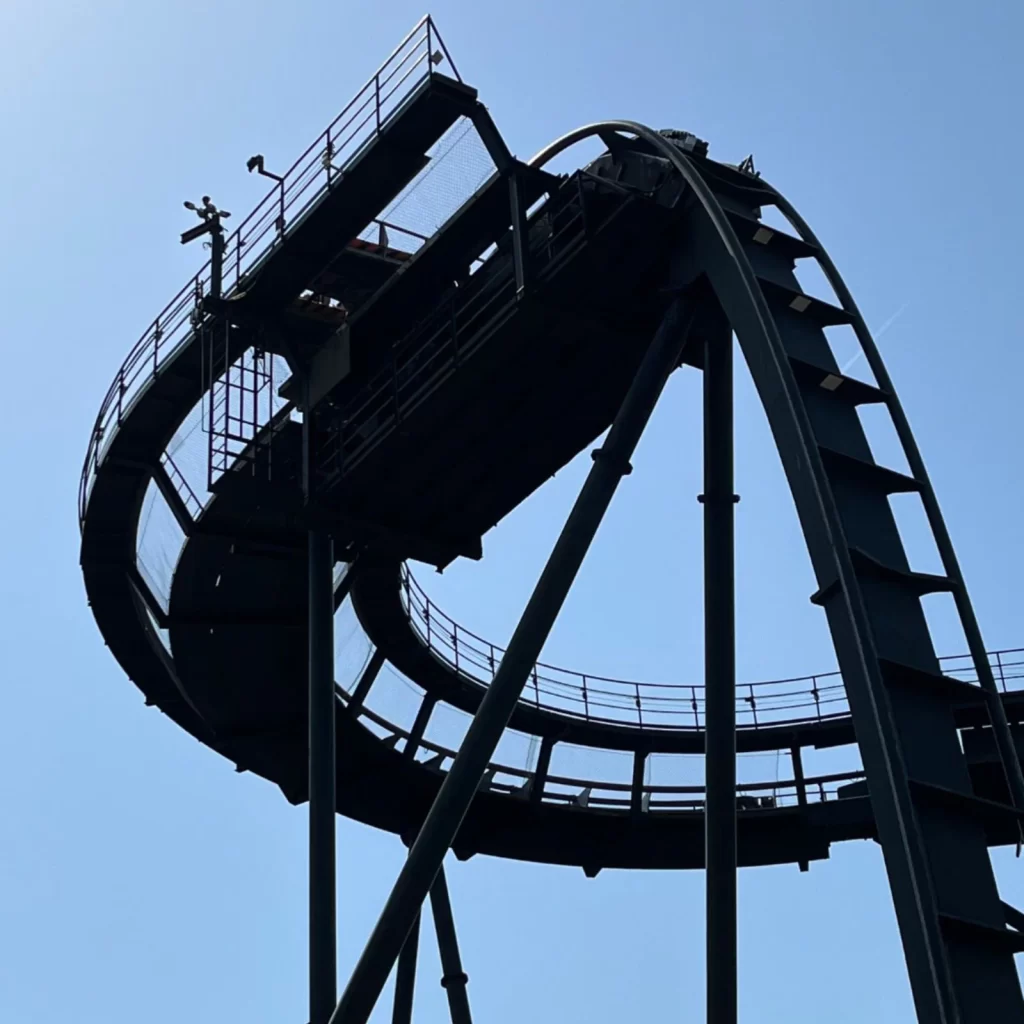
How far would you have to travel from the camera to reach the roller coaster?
12.6 meters

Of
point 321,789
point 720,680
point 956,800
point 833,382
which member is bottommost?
point 956,800

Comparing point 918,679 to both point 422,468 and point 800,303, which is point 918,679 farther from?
point 422,468

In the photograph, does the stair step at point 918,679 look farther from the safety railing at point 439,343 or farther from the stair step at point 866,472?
the safety railing at point 439,343

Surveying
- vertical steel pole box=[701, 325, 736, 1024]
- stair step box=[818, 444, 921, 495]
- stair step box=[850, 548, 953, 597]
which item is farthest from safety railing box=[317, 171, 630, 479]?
stair step box=[850, 548, 953, 597]

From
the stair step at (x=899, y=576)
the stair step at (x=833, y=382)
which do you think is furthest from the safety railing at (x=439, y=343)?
the stair step at (x=899, y=576)

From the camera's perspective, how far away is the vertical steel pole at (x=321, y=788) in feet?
62.7

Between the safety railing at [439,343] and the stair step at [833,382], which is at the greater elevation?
the safety railing at [439,343]

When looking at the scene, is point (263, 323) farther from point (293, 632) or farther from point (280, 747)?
point (280, 747)

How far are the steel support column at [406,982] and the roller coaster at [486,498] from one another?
0.06 metres

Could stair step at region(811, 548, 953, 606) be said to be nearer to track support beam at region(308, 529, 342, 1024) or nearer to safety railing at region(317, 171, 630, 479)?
safety railing at region(317, 171, 630, 479)

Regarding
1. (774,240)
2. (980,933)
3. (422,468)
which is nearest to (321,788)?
(422,468)

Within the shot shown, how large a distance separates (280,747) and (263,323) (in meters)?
7.04

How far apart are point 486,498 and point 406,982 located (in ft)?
26.4

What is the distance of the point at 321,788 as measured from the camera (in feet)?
65.0
